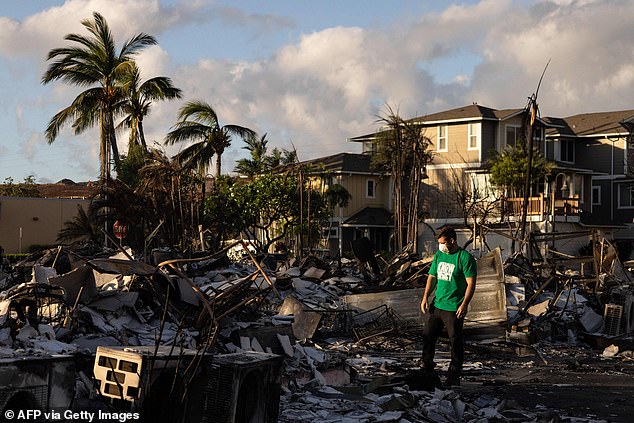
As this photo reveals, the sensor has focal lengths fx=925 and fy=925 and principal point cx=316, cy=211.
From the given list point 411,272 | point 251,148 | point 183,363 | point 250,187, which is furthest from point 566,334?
point 251,148

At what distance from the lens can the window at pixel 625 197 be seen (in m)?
52.5

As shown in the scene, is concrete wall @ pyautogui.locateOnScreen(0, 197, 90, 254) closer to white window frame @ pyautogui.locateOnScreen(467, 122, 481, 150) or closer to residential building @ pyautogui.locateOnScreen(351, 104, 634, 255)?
residential building @ pyautogui.locateOnScreen(351, 104, 634, 255)

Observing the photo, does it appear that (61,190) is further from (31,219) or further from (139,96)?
(139,96)

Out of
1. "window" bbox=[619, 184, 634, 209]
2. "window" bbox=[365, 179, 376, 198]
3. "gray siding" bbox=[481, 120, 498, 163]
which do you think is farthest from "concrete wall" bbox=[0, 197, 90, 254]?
"window" bbox=[619, 184, 634, 209]

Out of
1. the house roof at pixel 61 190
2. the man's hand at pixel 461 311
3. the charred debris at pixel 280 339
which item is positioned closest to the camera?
the charred debris at pixel 280 339

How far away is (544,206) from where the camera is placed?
44156 mm

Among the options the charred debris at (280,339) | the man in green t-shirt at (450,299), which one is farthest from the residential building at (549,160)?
the man in green t-shirt at (450,299)

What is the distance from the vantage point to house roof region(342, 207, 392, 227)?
169 ft

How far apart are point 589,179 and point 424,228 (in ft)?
31.5

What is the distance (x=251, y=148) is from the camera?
61.6 metres

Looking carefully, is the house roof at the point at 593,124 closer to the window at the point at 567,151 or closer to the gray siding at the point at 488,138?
the window at the point at 567,151

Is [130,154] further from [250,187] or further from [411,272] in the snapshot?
[411,272]

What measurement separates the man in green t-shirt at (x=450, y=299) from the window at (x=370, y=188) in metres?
43.3

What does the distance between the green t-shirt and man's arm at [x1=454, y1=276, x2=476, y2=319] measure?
0.06 meters
